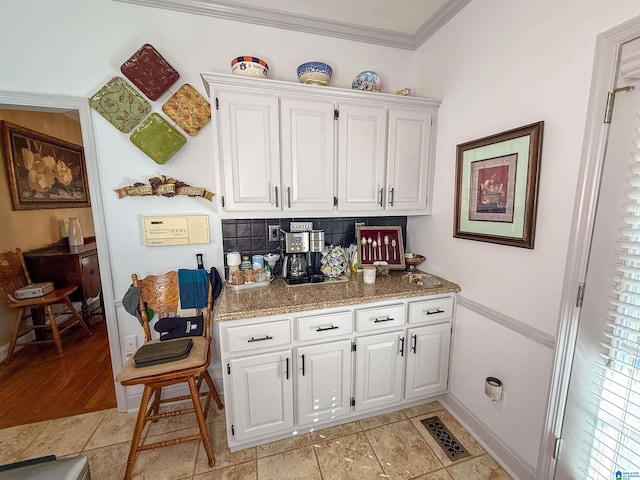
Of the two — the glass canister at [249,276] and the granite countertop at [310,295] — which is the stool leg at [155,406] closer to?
the granite countertop at [310,295]

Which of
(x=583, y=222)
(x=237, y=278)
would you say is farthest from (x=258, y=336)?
(x=583, y=222)

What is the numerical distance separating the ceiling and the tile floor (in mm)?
2757

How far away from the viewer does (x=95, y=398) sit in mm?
2035

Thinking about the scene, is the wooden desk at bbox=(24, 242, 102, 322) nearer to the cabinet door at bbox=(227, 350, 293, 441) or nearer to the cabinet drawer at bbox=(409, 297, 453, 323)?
the cabinet door at bbox=(227, 350, 293, 441)

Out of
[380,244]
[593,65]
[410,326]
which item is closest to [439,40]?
[593,65]

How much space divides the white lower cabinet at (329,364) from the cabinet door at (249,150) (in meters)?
0.75

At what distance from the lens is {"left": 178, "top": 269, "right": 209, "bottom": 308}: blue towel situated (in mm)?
1797

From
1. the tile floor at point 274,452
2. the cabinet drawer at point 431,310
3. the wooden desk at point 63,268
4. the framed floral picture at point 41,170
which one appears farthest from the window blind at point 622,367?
the framed floral picture at point 41,170

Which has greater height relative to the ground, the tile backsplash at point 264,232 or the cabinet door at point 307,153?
the cabinet door at point 307,153

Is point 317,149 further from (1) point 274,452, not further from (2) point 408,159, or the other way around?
(1) point 274,452

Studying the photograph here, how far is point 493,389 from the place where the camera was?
1494 mm

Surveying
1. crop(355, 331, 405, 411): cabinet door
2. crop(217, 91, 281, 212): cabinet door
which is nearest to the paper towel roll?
crop(355, 331, 405, 411): cabinet door

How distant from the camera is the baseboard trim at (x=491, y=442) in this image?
4.62 ft

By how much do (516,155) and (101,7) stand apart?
256 cm
